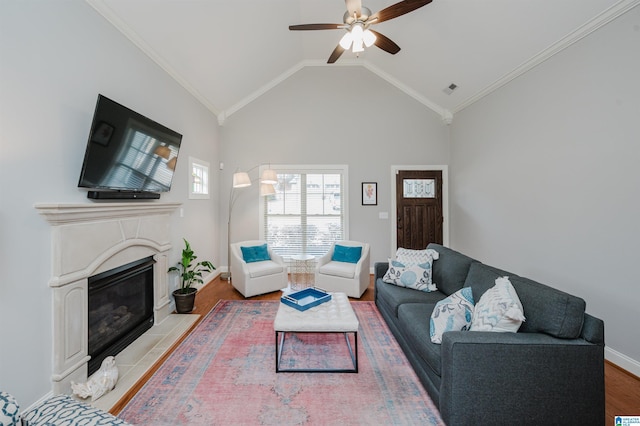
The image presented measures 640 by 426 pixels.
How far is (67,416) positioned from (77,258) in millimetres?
1326

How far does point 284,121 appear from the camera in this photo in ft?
17.3

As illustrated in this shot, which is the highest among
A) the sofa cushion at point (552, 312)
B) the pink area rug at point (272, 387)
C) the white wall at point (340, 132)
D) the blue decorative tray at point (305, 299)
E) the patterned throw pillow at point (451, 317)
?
the white wall at point (340, 132)

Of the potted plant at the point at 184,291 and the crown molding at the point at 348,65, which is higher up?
the crown molding at the point at 348,65

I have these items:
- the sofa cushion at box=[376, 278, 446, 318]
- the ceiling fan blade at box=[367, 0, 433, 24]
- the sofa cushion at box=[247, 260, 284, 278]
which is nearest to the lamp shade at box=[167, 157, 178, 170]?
the sofa cushion at box=[247, 260, 284, 278]

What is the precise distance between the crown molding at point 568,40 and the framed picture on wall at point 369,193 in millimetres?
2300

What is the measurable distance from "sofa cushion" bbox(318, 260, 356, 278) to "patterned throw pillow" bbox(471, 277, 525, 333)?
2153mm

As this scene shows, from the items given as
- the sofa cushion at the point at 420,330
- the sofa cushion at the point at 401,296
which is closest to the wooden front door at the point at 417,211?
the sofa cushion at the point at 401,296

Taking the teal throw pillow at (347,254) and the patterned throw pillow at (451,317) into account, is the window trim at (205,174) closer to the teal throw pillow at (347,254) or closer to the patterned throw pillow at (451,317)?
the teal throw pillow at (347,254)

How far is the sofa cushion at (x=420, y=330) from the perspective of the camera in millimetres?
1834

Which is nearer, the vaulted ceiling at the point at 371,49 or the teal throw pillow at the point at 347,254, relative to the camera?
the vaulted ceiling at the point at 371,49

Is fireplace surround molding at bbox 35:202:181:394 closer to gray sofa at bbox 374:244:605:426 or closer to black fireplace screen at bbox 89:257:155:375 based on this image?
black fireplace screen at bbox 89:257:155:375

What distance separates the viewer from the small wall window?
161 inches

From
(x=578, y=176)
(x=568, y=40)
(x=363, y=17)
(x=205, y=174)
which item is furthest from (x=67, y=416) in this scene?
(x=568, y=40)

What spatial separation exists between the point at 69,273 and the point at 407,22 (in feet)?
14.7
